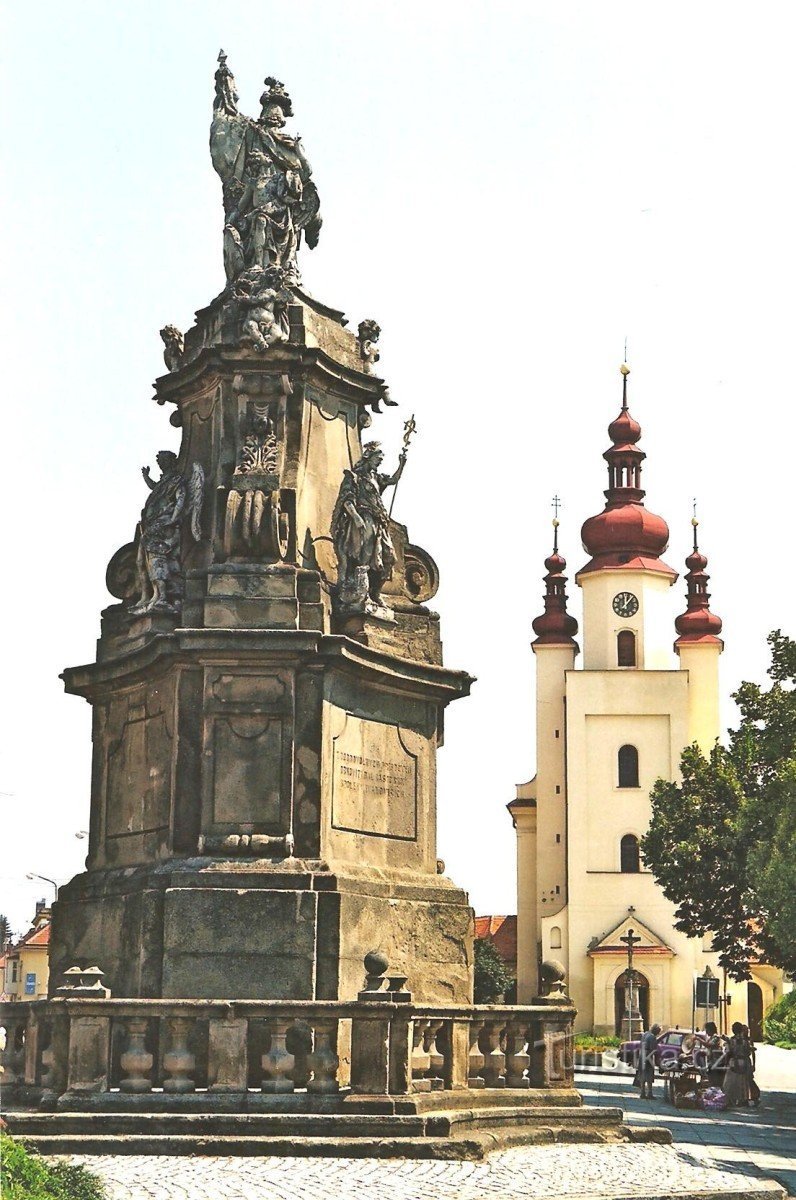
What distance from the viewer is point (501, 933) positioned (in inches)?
3794

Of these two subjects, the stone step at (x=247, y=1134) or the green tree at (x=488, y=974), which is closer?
the stone step at (x=247, y=1134)

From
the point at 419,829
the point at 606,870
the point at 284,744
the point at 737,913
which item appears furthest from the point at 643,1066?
the point at 606,870

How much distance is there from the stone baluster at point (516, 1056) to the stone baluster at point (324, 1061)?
224 cm

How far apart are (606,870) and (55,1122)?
63471mm

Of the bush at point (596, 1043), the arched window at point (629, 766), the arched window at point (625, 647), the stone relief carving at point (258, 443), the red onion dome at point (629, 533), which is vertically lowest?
the bush at point (596, 1043)

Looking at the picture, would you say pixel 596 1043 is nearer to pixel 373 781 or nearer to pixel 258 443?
pixel 373 781

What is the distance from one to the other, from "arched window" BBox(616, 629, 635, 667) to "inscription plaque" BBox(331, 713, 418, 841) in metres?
62.7

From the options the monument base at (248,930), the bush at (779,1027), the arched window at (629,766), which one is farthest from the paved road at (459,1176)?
the arched window at (629,766)

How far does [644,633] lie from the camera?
78.6 metres

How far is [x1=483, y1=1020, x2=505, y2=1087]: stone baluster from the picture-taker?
15281 millimetres

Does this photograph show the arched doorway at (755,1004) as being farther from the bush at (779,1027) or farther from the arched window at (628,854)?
the arched window at (628,854)

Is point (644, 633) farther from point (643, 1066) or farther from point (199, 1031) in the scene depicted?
point (199, 1031)

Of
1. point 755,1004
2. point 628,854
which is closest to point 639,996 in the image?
point 628,854

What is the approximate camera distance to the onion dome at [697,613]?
265ft
